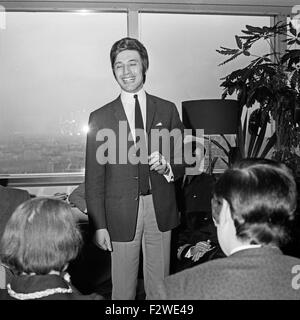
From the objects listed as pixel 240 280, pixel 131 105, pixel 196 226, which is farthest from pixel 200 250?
pixel 240 280

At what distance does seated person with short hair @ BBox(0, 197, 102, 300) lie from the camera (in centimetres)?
117

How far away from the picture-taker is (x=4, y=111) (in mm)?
4172

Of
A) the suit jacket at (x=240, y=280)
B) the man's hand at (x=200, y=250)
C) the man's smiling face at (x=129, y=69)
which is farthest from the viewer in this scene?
the man's hand at (x=200, y=250)

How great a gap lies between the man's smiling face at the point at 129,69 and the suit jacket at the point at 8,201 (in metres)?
0.75

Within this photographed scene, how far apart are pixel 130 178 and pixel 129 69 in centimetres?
56

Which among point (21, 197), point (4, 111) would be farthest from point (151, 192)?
point (4, 111)

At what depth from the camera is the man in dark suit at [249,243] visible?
3.23 feet

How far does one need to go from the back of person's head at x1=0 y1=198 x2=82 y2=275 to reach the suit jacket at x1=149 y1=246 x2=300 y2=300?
13.2 inches

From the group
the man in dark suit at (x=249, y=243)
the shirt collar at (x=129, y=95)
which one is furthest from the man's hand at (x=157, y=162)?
the man in dark suit at (x=249, y=243)

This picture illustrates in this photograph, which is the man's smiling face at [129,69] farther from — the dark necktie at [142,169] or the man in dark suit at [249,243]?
the man in dark suit at [249,243]

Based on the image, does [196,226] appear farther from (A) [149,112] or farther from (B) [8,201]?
(B) [8,201]

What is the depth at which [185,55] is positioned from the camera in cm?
435

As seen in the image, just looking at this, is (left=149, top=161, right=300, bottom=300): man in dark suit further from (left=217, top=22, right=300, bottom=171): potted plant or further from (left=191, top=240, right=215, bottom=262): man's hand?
(left=217, top=22, right=300, bottom=171): potted plant

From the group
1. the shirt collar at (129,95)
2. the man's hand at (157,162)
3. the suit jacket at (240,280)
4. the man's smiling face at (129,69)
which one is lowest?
the suit jacket at (240,280)
